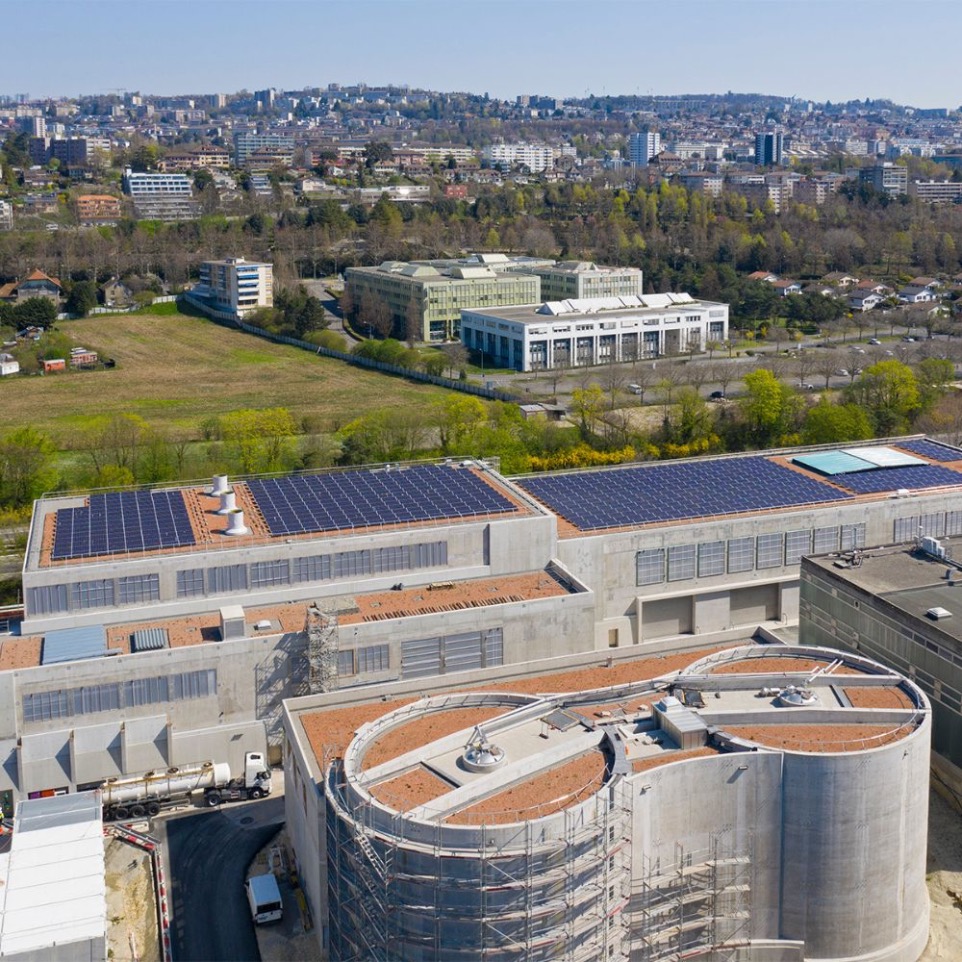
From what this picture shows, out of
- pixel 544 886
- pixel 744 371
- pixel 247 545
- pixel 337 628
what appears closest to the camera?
pixel 544 886

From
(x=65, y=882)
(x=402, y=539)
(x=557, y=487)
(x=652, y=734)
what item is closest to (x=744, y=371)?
(x=557, y=487)

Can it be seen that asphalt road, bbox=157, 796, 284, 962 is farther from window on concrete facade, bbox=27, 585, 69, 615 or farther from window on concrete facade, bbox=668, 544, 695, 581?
window on concrete facade, bbox=668, 544, 695, 581

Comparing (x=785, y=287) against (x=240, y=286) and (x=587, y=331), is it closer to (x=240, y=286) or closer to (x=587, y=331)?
(x=587, y=331)

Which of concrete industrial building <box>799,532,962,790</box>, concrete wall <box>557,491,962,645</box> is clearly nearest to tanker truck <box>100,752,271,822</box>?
concrete wall <box>557,491,962,645</box>

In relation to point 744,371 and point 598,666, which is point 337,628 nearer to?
point 598,666

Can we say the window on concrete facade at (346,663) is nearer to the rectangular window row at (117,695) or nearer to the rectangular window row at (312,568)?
the rectangular window row at (117,695)

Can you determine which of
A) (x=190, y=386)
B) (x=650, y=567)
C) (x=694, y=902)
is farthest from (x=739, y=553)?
(x=190, y=386)

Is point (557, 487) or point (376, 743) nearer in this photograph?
point (376, 743)

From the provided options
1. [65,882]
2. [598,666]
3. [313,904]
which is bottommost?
[313,904]
